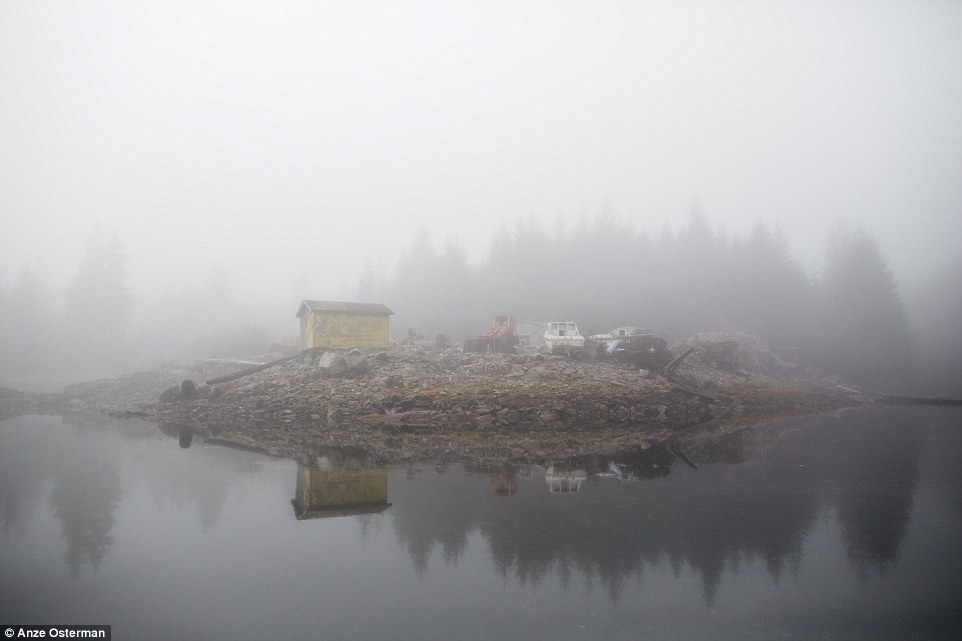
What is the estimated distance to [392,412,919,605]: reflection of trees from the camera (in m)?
5.95

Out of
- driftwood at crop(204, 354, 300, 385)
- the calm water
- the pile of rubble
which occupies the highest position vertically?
driftwood at crop(204, 354, 300, 385)

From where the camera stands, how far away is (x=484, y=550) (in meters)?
6.29

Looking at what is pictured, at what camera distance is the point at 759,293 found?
5456 cm

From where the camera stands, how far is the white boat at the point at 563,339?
2841 cm

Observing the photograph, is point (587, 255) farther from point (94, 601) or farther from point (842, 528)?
point (94, 601)

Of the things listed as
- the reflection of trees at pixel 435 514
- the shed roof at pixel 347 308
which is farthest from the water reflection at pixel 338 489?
the shed roof at pixel 347 308

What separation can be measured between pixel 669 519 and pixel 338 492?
5.83m

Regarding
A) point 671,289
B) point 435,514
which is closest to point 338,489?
point 435,514

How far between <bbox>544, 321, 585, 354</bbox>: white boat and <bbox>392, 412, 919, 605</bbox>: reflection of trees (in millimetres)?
16886

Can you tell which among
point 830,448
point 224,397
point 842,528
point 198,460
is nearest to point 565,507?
point 842,528

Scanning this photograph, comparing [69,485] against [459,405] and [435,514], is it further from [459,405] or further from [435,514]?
[459,405]

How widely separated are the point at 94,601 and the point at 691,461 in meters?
11.4

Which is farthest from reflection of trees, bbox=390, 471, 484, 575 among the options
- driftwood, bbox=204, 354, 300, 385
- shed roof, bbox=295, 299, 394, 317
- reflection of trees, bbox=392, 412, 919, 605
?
shed roof, bbox=295, 299, 394, 317

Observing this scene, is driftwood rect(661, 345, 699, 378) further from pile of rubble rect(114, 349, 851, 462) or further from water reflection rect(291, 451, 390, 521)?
water reflection rect(291, 451, 390, 521)
